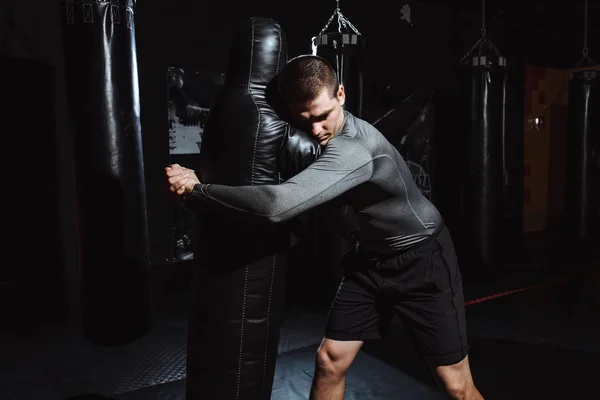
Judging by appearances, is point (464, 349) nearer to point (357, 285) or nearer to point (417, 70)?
point (357, 285)

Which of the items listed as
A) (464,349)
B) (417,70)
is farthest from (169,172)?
(417,70)

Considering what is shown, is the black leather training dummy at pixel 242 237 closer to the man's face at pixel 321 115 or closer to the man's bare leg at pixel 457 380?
the man's face at pixel 321 115

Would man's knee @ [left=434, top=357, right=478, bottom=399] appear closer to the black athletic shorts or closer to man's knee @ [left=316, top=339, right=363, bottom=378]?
the black athletic shorts

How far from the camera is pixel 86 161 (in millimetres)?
2342

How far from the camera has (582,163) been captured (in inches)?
222

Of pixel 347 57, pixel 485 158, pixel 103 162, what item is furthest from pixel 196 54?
pixel 485 158

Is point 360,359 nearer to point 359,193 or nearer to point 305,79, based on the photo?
point 359,193

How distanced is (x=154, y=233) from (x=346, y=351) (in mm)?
2591

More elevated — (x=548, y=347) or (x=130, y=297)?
(x=130, y=297)

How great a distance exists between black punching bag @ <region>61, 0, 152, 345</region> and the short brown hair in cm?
119

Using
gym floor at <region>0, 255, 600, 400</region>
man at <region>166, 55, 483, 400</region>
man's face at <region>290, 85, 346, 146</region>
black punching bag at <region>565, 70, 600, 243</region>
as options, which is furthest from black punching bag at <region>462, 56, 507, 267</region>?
man's face at <region>290, 85, 346, 146</region>

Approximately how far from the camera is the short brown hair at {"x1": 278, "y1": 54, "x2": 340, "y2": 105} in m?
1.42

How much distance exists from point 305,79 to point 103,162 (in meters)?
1.27

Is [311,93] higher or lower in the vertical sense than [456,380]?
higher
